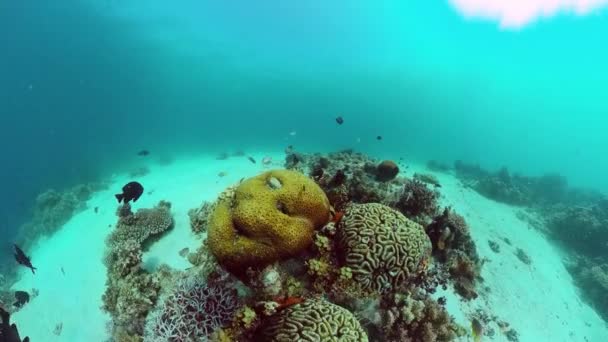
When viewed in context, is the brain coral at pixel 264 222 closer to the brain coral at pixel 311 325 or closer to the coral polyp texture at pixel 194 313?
the coral polyp texture at pixel 194 313

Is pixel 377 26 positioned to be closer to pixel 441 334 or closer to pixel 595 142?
pixel 595 142

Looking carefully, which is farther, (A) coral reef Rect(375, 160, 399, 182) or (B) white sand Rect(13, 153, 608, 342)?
(A) coral reef Rect(375, 160, 399, 182)

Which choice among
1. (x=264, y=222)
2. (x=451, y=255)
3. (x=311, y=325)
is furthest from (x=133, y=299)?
Result: (x=451, y=255)

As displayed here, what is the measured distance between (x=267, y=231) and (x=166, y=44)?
7788cm

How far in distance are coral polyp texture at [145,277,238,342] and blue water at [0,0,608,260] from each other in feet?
111

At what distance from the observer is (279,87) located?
138500 mm

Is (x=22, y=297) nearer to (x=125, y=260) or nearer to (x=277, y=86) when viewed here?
(x=125, y=260)

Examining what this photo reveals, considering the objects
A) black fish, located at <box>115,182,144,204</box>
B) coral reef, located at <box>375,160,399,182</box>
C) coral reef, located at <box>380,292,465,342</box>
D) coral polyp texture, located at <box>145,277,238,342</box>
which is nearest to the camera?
→ coral polyp texture, located at <box>145,277,238,342</box>

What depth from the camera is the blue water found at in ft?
186

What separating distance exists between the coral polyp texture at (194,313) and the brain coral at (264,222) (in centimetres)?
52

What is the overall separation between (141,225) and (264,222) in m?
5.45

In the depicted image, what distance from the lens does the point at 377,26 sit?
117m

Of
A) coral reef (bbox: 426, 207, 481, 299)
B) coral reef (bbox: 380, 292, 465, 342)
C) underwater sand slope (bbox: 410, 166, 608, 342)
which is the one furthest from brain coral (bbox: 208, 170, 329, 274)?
underwater sand slope (bbox: 410, 166, 608, 342)

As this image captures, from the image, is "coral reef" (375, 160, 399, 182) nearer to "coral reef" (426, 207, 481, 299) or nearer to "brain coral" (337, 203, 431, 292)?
"coral reef" (426, 207, 481, 299)
